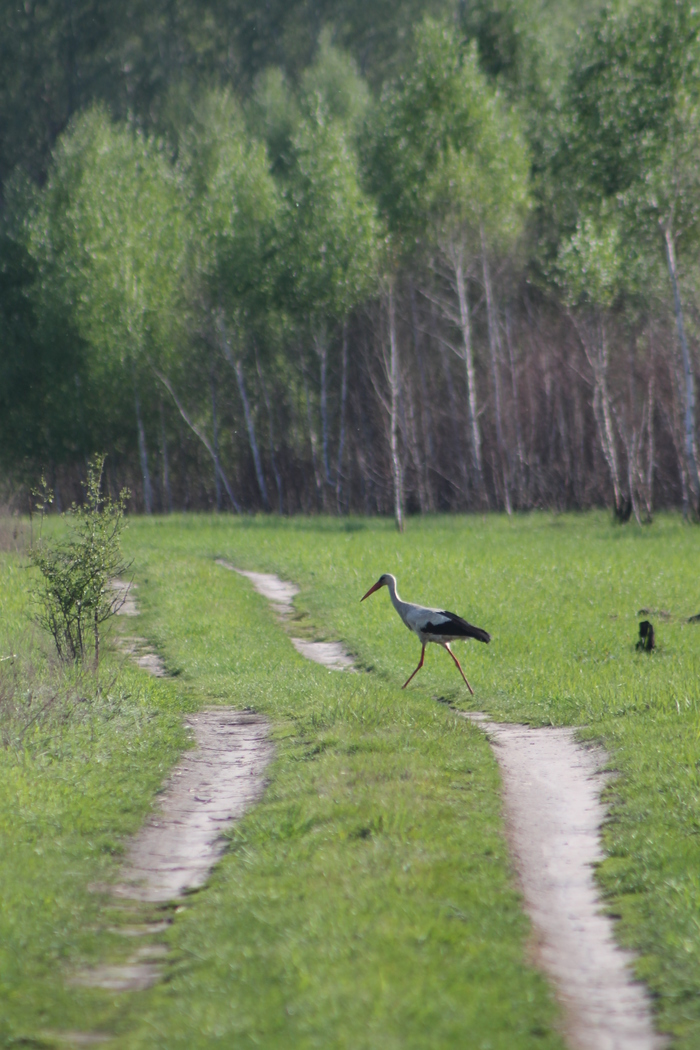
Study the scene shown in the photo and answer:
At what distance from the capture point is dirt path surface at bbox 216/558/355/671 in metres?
17.0

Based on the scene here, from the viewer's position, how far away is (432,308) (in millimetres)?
48656

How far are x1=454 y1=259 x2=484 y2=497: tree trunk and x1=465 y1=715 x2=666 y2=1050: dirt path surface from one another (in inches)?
1213

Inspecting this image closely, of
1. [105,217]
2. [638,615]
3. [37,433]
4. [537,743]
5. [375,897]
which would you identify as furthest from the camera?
[37,433]

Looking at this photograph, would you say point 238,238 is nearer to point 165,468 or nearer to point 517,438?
point 165,468

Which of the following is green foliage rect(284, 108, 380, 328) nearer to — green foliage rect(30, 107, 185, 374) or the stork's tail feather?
green foliage rect(30, 107, 185, 374)

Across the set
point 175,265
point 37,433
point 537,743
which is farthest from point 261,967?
point 37,433

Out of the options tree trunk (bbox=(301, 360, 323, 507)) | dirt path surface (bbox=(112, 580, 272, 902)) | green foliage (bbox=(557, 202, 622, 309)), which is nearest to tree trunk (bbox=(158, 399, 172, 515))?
tree trunk (bbox=(301, 360, 323, 507))

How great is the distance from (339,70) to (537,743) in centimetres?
5734

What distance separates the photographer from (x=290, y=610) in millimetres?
21844

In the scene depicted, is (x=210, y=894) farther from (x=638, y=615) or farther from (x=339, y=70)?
(x=339, y=70)

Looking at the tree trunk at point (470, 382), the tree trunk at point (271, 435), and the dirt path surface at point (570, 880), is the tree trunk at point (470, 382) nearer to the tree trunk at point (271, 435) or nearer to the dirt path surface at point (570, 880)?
the tree trunk at point (271, 435)

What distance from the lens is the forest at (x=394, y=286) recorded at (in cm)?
3947

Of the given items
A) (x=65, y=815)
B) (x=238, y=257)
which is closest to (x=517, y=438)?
(x=238, y=257)

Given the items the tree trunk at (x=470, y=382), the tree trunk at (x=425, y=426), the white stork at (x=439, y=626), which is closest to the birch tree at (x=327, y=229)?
the tree trunk at (x=425, y=426)
